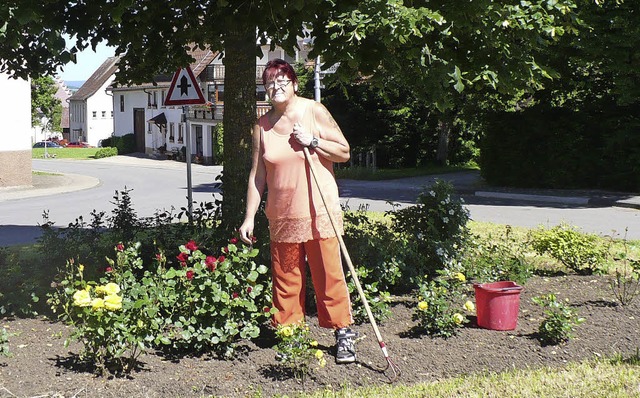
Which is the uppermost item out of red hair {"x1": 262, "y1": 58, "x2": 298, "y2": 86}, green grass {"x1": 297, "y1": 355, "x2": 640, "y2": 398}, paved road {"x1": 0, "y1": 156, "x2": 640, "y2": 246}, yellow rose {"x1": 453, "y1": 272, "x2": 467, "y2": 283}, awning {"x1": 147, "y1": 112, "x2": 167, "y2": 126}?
awning {"x1": 147, "y1": 112, "x2": 167, "y2": 126}

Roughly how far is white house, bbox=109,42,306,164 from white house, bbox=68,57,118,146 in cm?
1481

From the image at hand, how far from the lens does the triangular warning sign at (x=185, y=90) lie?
11.5 metres

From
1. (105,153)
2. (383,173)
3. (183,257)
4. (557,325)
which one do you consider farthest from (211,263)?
(105,153)

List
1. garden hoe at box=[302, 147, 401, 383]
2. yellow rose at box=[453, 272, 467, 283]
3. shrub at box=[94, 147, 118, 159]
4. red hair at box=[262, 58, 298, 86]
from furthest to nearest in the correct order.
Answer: shrub at box=[94, 147, 118, 159] → yellow rose at box=[453, 272, 467, 283] → red hair at box=[262, 58, 298, 86] → garden hoe at box=[302, 147, 401, 383]

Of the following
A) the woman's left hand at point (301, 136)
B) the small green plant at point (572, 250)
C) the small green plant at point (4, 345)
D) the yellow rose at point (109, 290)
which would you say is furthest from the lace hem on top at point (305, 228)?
the small green plant at point (572, 250)

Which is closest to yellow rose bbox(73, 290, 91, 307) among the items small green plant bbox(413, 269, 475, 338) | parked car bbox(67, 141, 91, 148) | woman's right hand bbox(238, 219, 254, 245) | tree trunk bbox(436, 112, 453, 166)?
woman's right hand bbox(238, 219, 254, 245)

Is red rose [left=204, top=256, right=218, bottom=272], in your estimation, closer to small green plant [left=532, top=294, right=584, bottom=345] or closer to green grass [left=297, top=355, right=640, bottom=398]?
green grass [left=297, top=355, right=640, bottom=398]

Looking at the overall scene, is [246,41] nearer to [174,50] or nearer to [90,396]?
[174,50]

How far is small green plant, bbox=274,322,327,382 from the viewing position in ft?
16.0

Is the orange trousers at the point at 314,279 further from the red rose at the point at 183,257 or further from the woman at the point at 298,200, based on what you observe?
the red rose at the point at 183,257

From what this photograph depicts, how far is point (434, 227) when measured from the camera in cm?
759

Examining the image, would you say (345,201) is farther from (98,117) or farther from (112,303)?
(98,117)

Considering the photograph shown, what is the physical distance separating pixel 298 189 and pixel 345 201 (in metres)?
14.9

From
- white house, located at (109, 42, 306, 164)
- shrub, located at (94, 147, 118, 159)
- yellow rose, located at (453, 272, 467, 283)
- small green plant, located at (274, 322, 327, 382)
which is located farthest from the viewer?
shrub, located at (94, 147, 118, 159)
